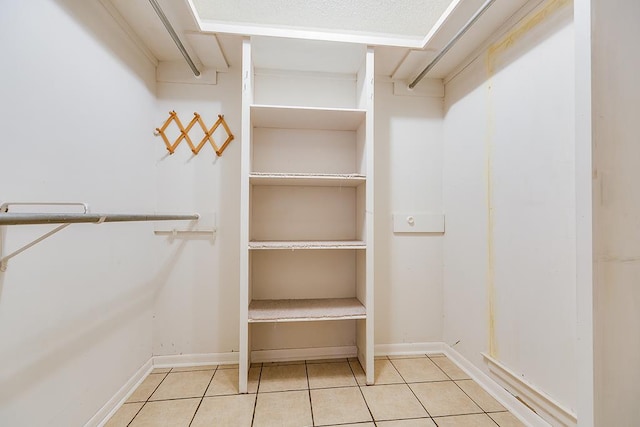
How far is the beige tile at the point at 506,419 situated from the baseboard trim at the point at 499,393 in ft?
0.07

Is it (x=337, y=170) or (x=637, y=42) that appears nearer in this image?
(x=637, y=42)

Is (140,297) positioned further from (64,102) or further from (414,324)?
(414,324)

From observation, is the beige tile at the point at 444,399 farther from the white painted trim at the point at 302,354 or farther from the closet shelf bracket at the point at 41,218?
the closet shelf bracket at the point at 41,218

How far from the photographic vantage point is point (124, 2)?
1.30m

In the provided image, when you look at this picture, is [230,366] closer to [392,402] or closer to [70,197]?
[392,402]

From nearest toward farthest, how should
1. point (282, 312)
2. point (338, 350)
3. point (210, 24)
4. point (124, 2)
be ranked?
point (124, 2) → point (210, 24) → point (282, 312) → point (338, 350)

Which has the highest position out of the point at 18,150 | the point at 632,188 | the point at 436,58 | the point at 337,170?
the point at 436,58

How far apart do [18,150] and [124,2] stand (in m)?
0.90

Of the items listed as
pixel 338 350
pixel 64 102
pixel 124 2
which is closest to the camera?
pixel 64 102

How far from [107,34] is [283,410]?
2051 mm

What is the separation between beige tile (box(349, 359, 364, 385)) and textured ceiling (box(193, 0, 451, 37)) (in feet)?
7.06

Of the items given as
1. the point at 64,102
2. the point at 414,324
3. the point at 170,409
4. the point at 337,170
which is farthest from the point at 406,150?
the point at 170,409

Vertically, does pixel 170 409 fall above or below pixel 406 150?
below

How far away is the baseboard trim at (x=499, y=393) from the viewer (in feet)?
4.12
